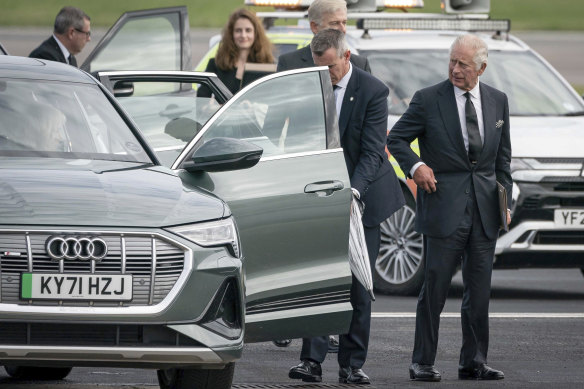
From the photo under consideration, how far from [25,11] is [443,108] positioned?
55.4m

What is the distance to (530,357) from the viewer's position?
8.98 meters

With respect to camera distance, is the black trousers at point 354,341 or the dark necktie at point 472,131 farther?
the dark necktie at point 472,131

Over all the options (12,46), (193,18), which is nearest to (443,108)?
(12,46)

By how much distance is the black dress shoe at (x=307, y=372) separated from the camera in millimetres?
7859

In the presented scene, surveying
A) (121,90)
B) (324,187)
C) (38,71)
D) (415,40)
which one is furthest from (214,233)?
(415,40)

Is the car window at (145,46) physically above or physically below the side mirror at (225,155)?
below

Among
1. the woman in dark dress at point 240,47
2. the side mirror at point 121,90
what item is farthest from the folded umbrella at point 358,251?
the woman in dark dress at point 240,47

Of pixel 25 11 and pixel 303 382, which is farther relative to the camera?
pixel 25 11

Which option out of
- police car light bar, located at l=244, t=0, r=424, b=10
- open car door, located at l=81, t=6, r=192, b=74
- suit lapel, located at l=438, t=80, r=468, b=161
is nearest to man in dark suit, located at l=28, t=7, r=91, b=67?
open car door, located at l=81, t=6, r=192, b=74

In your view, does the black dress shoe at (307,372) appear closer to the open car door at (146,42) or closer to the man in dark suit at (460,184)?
the man in dark suit at (460,184)

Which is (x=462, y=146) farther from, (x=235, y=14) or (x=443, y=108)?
(x=235, y=14)

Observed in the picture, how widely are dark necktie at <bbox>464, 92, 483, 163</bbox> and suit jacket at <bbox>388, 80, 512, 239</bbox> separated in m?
0.03

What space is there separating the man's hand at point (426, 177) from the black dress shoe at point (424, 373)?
3.20 ft

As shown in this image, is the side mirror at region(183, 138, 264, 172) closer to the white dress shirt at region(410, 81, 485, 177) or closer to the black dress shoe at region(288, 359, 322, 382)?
the black dress shoe at region(288, 359, 322, 382)
